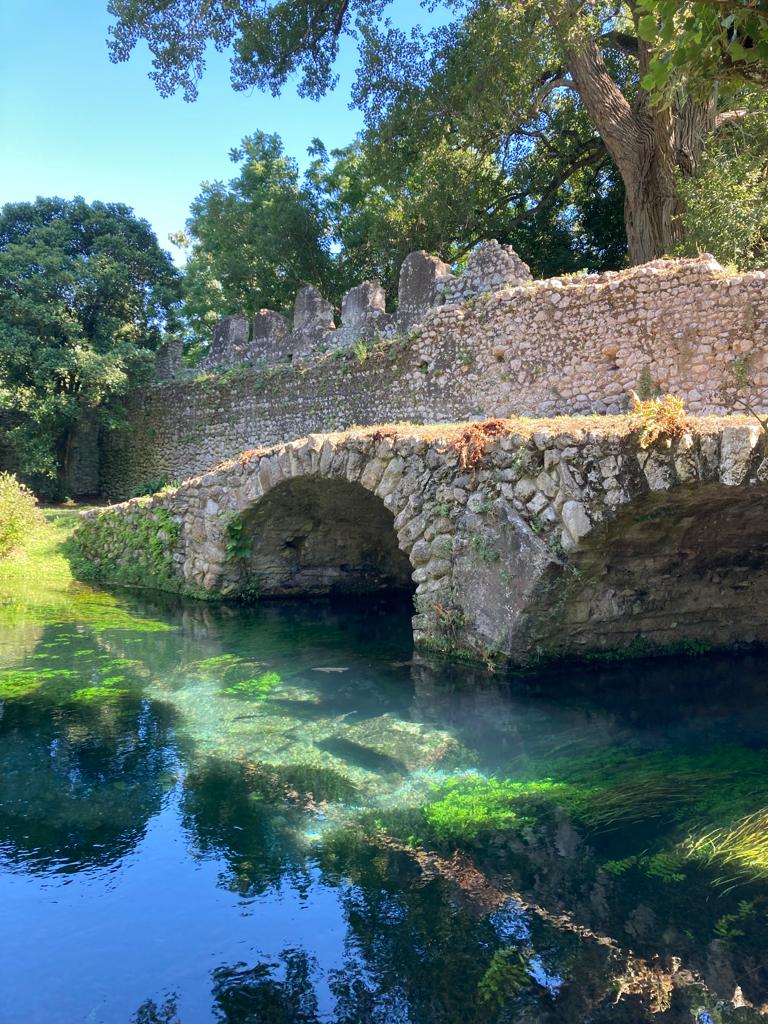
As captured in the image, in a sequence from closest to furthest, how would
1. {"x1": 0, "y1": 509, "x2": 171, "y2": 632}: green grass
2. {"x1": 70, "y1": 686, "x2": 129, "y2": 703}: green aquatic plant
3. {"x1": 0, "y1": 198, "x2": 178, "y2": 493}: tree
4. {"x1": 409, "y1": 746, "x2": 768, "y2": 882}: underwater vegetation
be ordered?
1. {"x1": 409, "y1": 746, "x2": 768, "y2": 882}: underwater vegetation
2. {"x1": 70, "y1": 686, "x2": 129, "y2": 703}: green aquatic plant
3. {"x1": 0, "y1": 509, "x2": 171, "y2": 632}: green grass
4. {"x1": 0, "y1": 198, "x2": 178, "y2": 493}: tree

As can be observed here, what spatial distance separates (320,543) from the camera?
39.3ft

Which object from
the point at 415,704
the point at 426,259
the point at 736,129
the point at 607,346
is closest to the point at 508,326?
the point at 607,346

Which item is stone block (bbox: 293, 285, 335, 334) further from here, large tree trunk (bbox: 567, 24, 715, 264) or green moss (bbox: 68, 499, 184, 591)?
large tree trunk (bbox: 567, 24, 715, 264)

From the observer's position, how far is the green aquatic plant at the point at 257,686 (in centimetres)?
731

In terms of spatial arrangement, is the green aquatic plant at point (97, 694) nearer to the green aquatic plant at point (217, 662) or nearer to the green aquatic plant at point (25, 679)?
the green aquatic plant at point (25, 679)

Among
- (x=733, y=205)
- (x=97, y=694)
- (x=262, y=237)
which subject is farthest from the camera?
(x=262, y=237)

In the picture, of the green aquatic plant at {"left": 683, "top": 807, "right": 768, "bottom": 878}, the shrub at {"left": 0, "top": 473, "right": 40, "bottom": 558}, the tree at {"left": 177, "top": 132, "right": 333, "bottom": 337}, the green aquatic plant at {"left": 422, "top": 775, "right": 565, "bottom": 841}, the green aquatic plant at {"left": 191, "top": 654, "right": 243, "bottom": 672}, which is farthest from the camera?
the tree at {"left": 177, "top": 132, "right": 333, "bottom": 337}

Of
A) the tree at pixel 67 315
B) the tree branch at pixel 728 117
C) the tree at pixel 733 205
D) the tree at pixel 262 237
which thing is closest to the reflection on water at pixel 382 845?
the tree at pixel 733 205

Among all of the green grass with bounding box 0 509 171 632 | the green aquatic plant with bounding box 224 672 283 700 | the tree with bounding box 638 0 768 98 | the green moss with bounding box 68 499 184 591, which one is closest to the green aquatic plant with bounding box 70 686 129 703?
the green aquatic plant with bounding box 224 672 283 700

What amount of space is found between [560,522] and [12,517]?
972 centimetres

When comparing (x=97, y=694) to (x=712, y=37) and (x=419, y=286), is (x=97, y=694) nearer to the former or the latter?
(x=712, y=37)

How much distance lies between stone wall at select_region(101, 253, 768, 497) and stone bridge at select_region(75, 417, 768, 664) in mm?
2786

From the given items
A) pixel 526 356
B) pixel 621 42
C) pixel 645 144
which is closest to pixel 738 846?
pixel 526 356

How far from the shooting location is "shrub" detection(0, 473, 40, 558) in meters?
12.9
